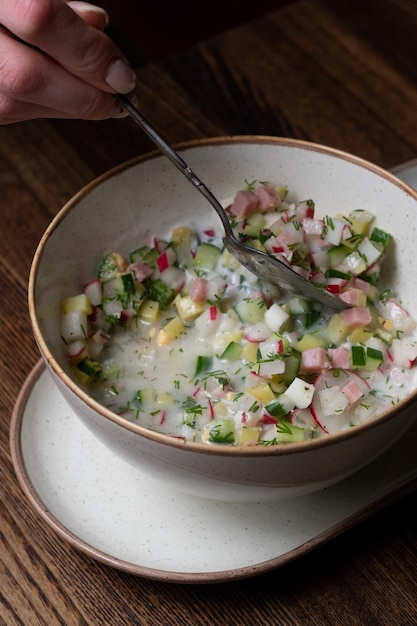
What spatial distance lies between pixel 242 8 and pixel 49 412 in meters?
2.39

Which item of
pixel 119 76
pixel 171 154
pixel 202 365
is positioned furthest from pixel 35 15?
pixel 202 365

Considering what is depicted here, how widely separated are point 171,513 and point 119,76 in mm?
693

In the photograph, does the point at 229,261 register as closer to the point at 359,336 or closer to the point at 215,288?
the point at 215,288

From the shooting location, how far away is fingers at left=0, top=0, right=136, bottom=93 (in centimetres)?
127

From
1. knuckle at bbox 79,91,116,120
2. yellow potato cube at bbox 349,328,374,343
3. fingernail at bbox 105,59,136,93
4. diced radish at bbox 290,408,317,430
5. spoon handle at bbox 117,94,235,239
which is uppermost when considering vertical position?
fingernail at bbox 105,59,136,93

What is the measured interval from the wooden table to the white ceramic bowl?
17 cm

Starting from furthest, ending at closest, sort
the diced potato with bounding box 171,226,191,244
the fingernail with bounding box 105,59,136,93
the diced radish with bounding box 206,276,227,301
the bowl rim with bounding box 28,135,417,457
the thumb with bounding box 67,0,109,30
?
the diced potato with bounding box 171,226,191,244
the diced radish with bounding box 206,276,227,301
the thumb with bounding box 67,0,109,30
the fingernail with bounding box 105,59,136,93
the bowl rim with bounding box 28,135,417,457

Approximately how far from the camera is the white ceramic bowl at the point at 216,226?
46.8 inches

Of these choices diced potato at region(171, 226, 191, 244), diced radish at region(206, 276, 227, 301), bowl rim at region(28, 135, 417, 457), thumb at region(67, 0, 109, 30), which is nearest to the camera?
bowl rim at region(28, 135, 417, 457)

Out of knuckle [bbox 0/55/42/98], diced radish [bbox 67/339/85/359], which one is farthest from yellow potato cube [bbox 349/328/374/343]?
knuckle [bbox 0/55/42/98]

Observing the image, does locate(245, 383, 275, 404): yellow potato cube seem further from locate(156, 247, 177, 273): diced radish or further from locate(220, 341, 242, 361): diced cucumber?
locate(156, 247, 177, 273): diced radish

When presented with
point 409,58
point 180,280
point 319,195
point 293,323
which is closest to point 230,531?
point 293,323

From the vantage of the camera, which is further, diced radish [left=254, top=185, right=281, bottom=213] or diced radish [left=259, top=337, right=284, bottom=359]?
diced radish [left=254, top=185, right=281, bottom=213]

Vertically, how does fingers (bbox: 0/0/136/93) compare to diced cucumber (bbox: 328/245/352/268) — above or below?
above
